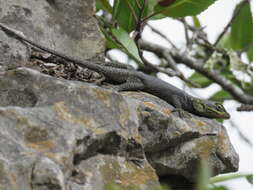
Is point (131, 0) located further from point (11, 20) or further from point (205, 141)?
point (205, 141)

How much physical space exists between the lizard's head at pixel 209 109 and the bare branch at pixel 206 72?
83cm

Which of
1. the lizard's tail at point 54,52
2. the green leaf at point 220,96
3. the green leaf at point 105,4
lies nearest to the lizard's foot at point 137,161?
the lizard's tail at point 54,52

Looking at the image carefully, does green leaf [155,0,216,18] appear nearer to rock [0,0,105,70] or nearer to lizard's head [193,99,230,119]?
rock [0,0,105,70]

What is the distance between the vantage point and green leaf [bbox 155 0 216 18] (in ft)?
14.9

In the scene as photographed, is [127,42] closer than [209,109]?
Yes

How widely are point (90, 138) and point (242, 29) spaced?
394cm

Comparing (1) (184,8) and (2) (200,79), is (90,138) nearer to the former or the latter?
(1) (184,8)

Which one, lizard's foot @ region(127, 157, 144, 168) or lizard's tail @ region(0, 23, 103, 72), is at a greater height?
lizard's foot @ region(127, 157, 144, 168)

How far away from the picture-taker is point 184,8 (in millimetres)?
4547

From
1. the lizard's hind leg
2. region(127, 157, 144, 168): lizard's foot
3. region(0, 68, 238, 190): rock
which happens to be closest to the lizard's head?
the lizard's hind leg

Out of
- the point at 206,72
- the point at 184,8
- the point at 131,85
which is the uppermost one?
the point at 184,8

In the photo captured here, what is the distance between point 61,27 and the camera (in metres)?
4.45

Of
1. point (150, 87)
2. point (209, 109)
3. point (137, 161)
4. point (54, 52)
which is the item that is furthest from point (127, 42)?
point (209, 109)

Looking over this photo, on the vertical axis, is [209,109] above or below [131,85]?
below
